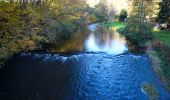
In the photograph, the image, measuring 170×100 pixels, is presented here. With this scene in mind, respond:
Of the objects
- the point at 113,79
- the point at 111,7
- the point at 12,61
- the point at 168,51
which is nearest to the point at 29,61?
the point at 12,61

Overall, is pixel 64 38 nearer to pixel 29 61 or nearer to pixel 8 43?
pixel 29 61

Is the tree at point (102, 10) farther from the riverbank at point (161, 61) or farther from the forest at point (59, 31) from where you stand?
the riverbank at point (161, 61)

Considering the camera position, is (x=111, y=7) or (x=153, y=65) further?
(x=111, y=7)

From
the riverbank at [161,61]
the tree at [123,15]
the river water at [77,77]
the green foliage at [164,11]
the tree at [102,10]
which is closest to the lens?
the river water at [77,77]

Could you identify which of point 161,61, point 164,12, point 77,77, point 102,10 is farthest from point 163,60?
point 102,10

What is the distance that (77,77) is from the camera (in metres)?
21.8

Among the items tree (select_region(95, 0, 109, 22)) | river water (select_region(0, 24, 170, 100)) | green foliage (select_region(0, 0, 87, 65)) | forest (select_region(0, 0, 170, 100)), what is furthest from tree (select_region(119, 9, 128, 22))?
river water (select_region(0, 24, 170, 100))

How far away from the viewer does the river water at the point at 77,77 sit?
1783 cm

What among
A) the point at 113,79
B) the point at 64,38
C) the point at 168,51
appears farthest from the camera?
the point at 64,38

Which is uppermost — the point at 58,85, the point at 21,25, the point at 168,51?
the point at 21,25

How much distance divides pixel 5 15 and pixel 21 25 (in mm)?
3895

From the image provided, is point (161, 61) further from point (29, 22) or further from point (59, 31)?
point (59, 31)

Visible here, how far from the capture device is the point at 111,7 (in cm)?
10188

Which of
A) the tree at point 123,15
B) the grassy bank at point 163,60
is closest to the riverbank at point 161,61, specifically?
the grassy bank at point 163,60
